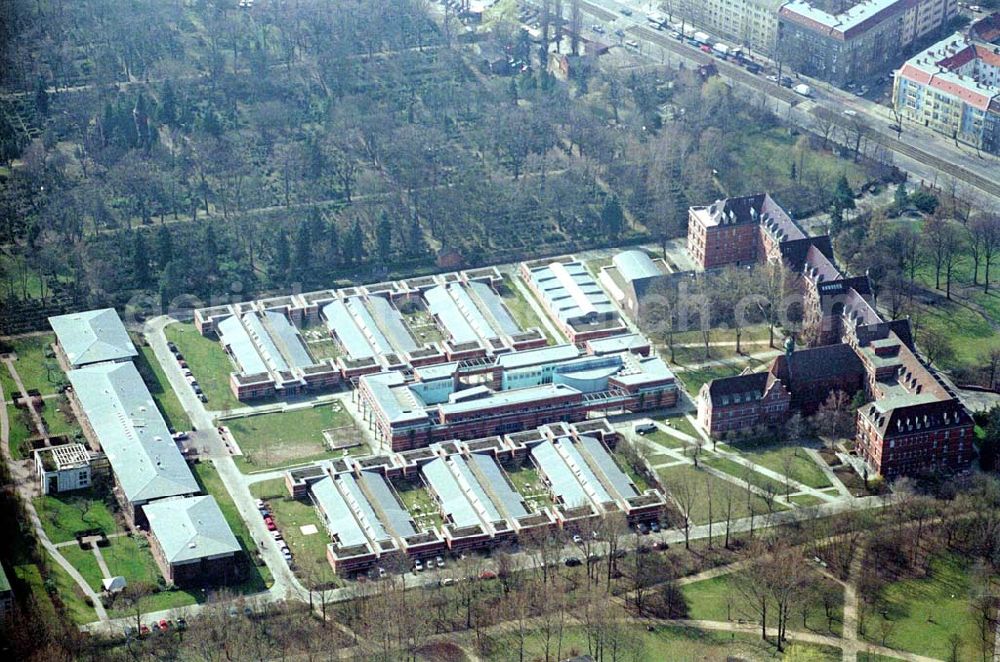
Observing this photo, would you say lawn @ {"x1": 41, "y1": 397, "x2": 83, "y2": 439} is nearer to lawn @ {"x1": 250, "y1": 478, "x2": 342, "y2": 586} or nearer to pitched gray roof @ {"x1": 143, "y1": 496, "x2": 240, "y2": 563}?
pitched gray roof @ {"x1": 143, "y1": 496, "x2": 240, "y2": 563}

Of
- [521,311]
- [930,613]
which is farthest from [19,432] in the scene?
[930,613]

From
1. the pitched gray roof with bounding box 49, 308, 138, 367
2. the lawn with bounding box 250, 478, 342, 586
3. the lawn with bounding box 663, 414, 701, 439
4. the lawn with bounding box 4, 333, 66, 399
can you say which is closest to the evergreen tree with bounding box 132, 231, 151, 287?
the pitched gray roof with bounding box 49, 308, 138, 367

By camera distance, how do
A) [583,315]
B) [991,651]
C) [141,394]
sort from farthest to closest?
[583,315], [141,394], [991,651]

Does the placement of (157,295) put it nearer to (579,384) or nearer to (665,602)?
(579,384)

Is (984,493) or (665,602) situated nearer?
(665,602)

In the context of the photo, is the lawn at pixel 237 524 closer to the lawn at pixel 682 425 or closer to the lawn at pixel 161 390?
the lawn at pixel 161 390

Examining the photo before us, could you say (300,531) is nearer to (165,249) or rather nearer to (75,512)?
(75,512)

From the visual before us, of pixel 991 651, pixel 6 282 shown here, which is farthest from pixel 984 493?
pixel 6 282
